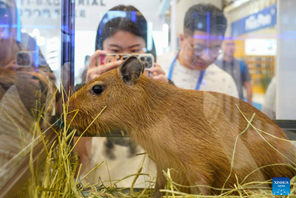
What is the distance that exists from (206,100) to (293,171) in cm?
60

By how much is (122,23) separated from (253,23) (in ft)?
2.55

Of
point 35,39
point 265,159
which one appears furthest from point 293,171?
point 35,39

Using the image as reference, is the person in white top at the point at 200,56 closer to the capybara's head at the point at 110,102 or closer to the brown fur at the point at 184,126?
the brown fur at the point at 184,126

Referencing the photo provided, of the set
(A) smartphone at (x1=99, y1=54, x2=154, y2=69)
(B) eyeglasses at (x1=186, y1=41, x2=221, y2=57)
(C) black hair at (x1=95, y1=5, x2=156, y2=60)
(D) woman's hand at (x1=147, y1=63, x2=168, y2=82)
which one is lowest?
(D) woman's hand at (x1=147, y1=63, x2=168, y2=82)

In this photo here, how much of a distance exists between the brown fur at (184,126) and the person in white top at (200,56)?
0.17 meters

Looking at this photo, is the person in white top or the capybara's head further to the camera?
the person in white top

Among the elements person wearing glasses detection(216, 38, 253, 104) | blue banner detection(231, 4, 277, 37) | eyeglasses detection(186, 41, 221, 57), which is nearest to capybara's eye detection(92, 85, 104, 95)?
eyeglasses detection(186, 41, 221, 57)

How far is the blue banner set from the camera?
187cm

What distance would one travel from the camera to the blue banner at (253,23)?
1.87 meters

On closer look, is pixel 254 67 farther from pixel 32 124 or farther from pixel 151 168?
pixel 32 124

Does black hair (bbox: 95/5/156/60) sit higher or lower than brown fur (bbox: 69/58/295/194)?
higher

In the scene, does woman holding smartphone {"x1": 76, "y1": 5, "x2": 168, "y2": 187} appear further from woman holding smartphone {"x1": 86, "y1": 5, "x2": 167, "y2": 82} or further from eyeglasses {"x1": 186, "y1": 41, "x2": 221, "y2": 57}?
eyeglasses {"x1": 186, "y1": 41, "x2": 221, "y2": 57}

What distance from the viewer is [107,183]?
1901mm

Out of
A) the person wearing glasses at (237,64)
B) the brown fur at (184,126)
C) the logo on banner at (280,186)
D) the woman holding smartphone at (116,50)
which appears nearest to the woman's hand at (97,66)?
the woman holding smartphone at (116,50)
